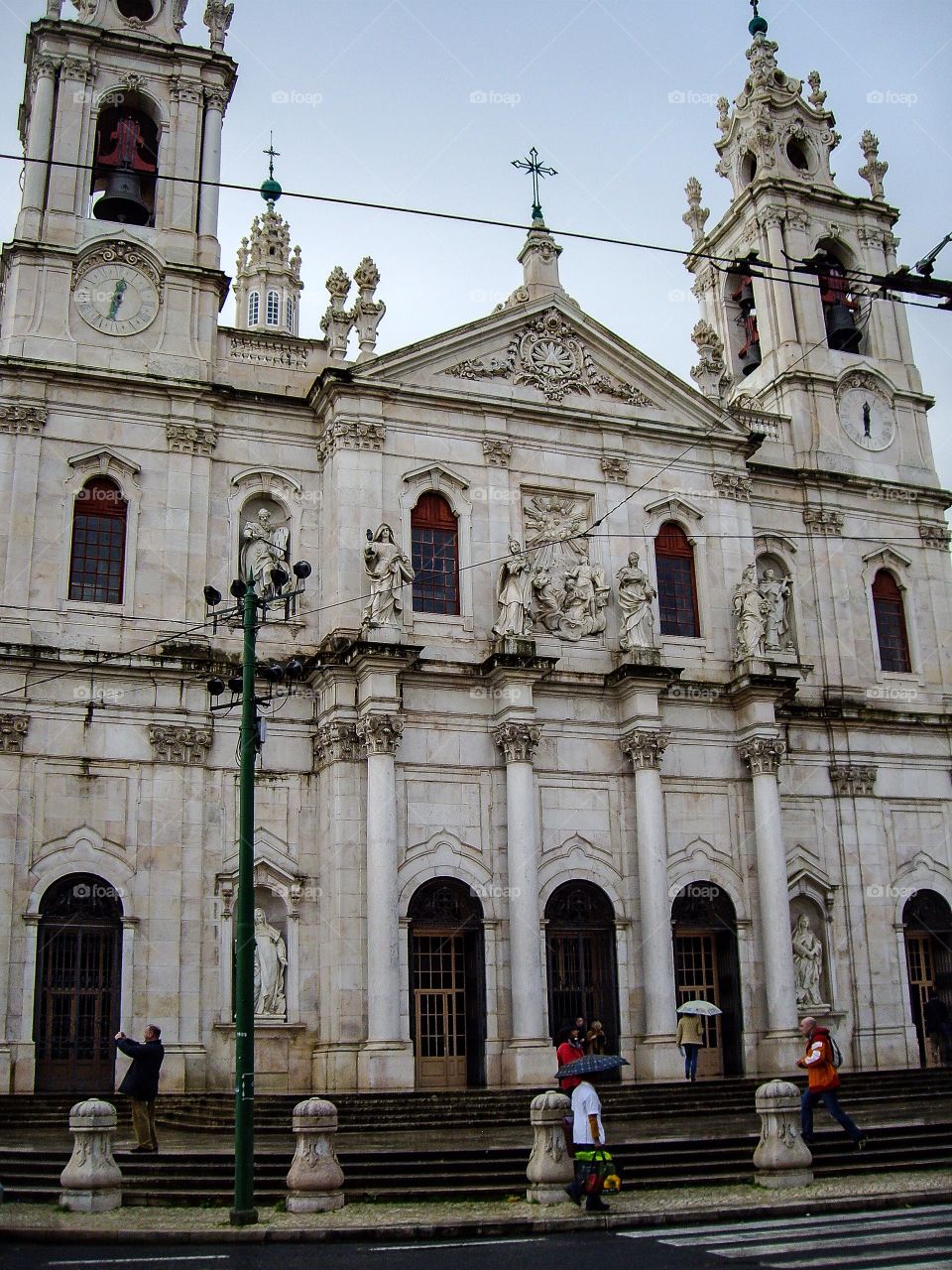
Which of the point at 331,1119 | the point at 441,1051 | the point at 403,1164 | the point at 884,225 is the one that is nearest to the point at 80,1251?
the point at 331,1119

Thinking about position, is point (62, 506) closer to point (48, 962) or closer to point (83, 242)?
point (83, 242)

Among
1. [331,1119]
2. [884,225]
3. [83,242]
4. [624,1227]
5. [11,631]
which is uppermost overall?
[884,225]

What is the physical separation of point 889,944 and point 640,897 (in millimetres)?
6794

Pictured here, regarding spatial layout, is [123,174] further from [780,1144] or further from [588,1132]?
[780,1144]

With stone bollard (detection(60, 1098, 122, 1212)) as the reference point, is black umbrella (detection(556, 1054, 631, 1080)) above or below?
above

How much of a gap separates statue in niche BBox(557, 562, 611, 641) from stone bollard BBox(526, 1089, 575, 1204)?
45.8 ft

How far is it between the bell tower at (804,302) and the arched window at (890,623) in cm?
299

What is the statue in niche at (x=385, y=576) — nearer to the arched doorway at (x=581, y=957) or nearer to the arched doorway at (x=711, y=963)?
the arched doorway at (x=581, y=957)

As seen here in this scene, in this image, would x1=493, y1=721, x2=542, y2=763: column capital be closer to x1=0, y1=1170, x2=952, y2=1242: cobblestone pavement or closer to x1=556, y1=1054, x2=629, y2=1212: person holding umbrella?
x1=0, y1=1170, x2=952, y2=1242: cobblestone pavement

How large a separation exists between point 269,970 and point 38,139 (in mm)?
17731

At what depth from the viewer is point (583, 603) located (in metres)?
28.7

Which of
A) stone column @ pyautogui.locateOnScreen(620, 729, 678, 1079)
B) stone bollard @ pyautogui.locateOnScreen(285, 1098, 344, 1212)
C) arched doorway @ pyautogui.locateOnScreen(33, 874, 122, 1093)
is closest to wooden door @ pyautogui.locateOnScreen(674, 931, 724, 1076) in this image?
stone column @ pyautogui.locateOnScreen(620, 729, 678, 1079)

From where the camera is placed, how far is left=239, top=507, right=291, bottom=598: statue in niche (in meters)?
27.0

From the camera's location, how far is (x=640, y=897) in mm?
27109
